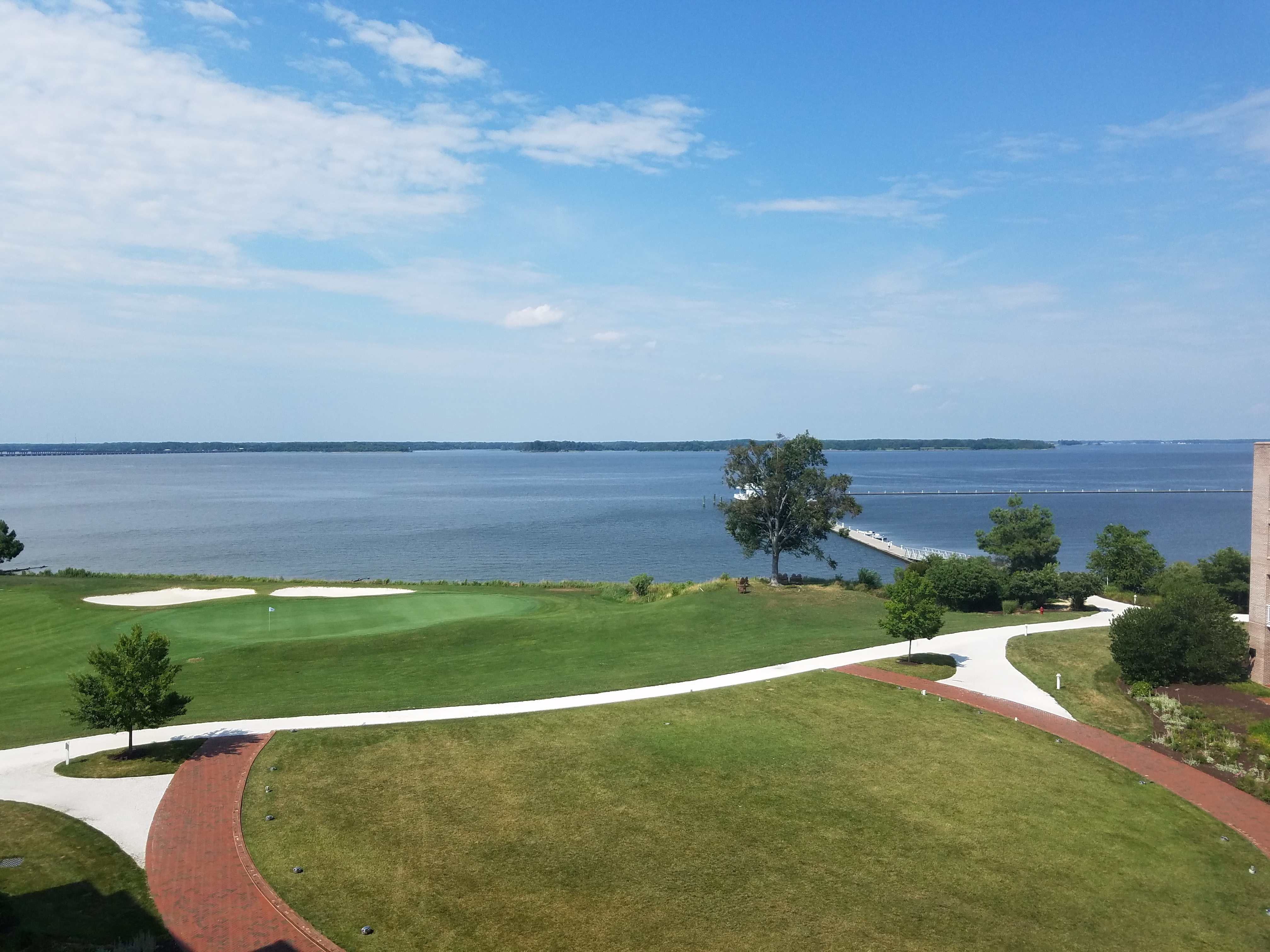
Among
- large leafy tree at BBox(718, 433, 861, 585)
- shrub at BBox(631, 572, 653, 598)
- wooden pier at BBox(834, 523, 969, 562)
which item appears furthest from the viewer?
wooden pier at BBox(834, 523, 969, 562)

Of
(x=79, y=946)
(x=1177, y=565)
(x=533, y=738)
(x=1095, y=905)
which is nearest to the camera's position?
(x=79, y=946)

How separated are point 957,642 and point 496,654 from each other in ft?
56.1

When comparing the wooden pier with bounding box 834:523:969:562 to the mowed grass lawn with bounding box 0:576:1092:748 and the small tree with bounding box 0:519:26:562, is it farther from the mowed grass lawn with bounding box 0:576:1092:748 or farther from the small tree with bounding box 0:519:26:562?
the small tree with bounding box 0:519:26:562

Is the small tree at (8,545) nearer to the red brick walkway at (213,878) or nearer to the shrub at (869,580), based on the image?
the red brick walkway at (213,878)

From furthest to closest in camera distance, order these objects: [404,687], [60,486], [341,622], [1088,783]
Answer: [60,486] → [341,622] → [404,687] → [1088,783]

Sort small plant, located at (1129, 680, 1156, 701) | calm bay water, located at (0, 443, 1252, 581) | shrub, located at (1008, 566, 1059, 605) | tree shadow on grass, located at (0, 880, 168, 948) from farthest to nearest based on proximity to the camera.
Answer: calm bay water, located at (0, 443, 1252, 581) < shrub, located at (1008, 566, 1059, 605) < small plant, located at (1129, 680, 1156, 701) < tree shadow on grass, located at (0, 880, 168, 948)

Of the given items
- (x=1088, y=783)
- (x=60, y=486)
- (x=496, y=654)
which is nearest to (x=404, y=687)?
(x=496, y=654)

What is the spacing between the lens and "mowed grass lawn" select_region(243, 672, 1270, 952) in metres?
12.5

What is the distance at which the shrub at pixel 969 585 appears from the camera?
39.8 metres

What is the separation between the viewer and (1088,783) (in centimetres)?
1823

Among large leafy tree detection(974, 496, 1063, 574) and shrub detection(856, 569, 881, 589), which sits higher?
large leafy tree detection(974, 496, 1063, 574)

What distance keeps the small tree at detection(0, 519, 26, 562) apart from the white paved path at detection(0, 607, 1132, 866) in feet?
148

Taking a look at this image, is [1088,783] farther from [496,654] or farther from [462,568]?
[462,568]

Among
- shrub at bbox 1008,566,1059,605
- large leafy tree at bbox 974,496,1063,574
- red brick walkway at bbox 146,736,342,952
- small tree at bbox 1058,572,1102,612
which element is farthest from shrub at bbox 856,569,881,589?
red brick walkway at bbox 146,736,342,952
